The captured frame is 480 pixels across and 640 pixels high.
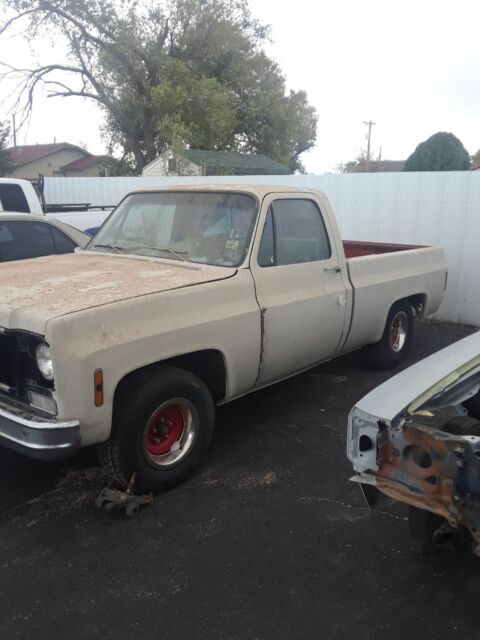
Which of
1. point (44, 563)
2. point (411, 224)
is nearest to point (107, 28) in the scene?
point (411, 224)

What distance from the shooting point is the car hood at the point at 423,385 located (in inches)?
99.9

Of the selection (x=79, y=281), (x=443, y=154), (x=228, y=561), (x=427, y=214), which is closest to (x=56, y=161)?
(x=443, y=154)

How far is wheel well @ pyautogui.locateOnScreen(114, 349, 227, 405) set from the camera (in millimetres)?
3858

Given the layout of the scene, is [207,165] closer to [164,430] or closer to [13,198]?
[13,198]

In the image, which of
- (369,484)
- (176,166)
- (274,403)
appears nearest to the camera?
(369,484)

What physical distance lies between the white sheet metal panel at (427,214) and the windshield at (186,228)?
4.65 m

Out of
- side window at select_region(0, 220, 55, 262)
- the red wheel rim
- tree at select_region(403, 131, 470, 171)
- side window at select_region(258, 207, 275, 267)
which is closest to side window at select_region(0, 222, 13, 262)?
side window at select_region(0, 220, 55, 262)

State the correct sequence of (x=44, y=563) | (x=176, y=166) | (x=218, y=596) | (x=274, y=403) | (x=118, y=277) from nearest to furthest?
(x=218, y=596) < (x=44, y=563) < (x=118, y=277) < (x=274, y=403) < (x=176, y=166)

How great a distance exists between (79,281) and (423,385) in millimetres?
2271

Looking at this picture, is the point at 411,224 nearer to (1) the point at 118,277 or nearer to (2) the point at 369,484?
(1) the point at 118,277

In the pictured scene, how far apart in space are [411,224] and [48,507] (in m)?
6.71

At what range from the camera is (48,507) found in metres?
3.61

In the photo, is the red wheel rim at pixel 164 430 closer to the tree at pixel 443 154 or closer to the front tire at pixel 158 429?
the front tire at pixel 158 429

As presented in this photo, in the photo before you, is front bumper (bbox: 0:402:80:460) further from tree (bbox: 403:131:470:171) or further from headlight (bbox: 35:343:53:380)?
tree (bbox: 403:131:470:171)
